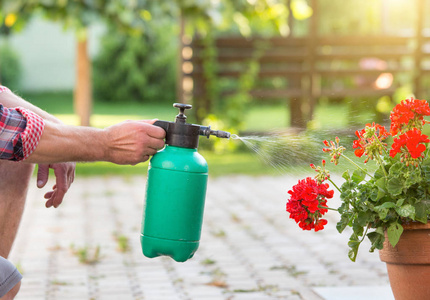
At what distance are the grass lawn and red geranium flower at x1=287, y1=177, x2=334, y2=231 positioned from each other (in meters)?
4.70

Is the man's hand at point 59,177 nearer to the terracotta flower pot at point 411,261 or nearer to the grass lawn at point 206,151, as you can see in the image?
the terracotta flower pot at point 411,261

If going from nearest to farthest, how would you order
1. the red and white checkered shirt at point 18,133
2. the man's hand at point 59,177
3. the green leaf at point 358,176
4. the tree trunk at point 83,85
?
the red and white checkered shirt at point 18,133
the green leaf at point 358,176
the man's hand at point 59,177
the tree trunk at point 83,85

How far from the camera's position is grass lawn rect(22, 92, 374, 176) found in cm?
805

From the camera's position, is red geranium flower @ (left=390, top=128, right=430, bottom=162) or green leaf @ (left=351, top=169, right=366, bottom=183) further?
green leaf @ (left=351, top=169, right=366, bottom=183)

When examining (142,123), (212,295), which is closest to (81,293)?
(212,295)

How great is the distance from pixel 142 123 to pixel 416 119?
0.87 m

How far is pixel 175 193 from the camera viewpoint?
7.64ft

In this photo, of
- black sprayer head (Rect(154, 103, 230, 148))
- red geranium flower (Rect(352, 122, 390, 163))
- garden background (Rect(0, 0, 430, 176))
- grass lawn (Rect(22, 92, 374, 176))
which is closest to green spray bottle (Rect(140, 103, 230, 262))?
black sprayer head (Rect(154, 103, 230, 148))

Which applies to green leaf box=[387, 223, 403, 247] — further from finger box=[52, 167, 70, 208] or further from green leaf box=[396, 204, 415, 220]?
finger box=[52, 167, 70, 208]

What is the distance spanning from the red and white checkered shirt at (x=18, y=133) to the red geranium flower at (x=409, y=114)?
1114mm

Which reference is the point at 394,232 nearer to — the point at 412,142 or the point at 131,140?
the point at 412,142

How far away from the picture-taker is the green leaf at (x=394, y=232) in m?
2.24

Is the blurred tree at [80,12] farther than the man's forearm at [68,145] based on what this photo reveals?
Yes

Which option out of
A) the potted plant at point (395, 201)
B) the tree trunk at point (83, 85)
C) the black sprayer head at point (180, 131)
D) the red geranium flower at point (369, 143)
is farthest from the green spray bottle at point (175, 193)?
the tree trunk at point (83, 85)
